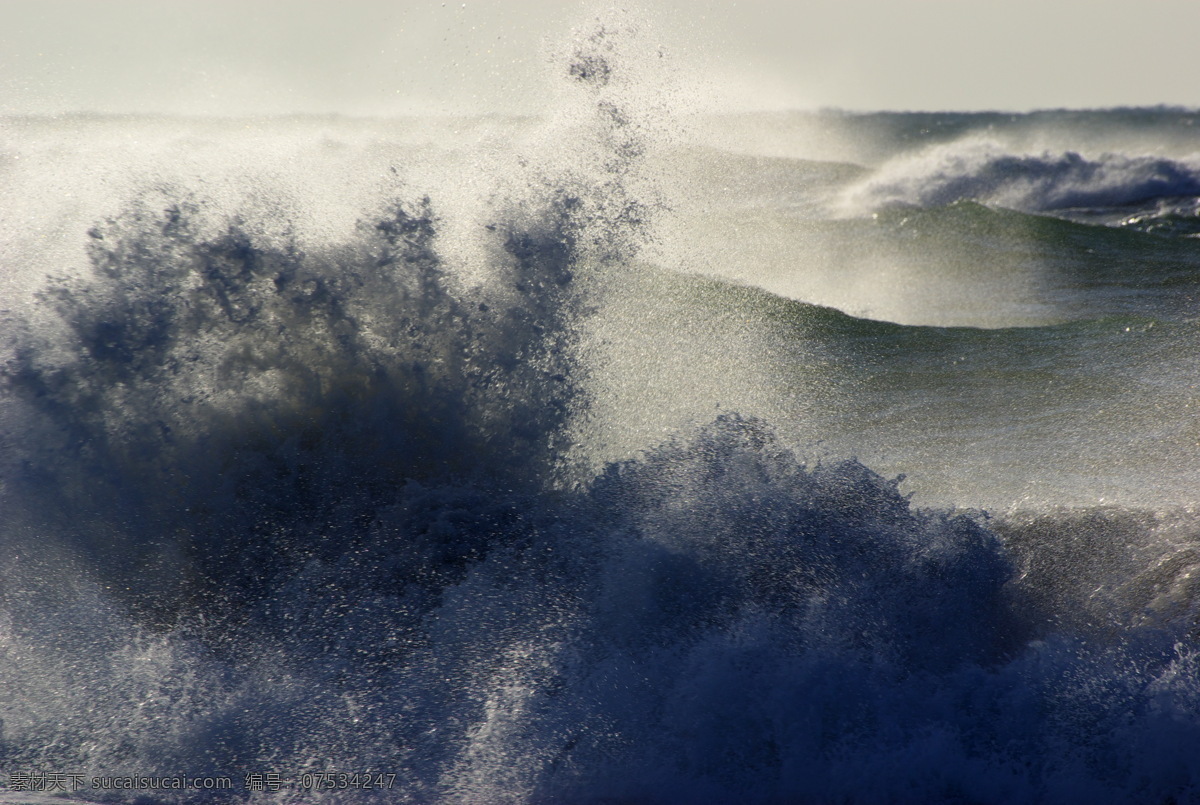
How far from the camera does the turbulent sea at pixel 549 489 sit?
3.05 meters

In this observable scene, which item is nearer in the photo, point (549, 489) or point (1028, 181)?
point (549, 489)

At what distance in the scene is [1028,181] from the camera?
206 inches

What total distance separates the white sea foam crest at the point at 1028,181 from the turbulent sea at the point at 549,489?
779mm

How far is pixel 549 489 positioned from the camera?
11.7 feet

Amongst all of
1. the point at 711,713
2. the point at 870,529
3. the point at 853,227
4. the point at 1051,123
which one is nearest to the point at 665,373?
the point at 870,529

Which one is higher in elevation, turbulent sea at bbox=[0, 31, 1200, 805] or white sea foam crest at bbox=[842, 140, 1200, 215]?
white sea foam crest at bbox=[842, 140, 1200, 215]

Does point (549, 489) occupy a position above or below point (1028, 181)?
below

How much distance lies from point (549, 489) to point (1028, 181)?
4.02 meters

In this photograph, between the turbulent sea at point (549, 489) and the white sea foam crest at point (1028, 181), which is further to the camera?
the white sea foam crest at point (1028, 181)

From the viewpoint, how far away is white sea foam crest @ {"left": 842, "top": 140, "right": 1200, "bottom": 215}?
517cm

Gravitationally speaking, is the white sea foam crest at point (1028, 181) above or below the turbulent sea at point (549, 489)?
above

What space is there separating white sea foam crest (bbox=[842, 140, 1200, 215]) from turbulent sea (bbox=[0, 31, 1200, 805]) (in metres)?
0.78

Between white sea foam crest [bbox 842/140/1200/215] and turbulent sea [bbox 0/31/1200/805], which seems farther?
white sea foam crest [bbox 842/140/1200/215]

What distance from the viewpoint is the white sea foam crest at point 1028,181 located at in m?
5.17
